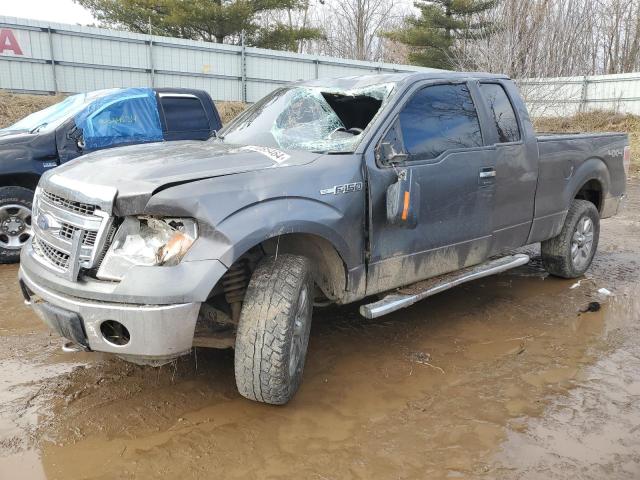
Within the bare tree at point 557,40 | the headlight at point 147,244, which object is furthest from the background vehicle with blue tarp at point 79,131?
the bare tree at point 557,40

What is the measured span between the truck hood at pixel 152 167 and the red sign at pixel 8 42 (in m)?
13.1

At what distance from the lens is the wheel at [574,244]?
5.39m

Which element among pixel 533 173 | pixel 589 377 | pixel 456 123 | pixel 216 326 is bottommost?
pixel 589 377

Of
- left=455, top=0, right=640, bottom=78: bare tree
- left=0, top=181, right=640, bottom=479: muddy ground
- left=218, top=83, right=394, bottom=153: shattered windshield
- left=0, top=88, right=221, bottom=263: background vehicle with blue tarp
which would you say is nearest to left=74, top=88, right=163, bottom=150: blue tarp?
left=0, top=88, right=221, bottom=263: background vehicle with blue tarp

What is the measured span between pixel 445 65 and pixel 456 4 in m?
2.88

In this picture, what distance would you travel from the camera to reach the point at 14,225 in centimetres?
594

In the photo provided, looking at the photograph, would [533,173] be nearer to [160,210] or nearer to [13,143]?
[160,210]

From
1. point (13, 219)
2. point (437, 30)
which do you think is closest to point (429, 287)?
point (13, 219)

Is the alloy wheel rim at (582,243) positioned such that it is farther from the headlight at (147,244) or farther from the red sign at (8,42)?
the red sign at (8,42)

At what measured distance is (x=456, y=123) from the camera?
13.6 ft

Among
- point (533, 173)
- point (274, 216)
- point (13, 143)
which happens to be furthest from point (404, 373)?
point (13, 143)

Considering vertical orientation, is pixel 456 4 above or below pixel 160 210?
above

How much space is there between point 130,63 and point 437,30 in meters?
17.3

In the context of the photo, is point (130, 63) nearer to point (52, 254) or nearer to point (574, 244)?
point (574, 244)
